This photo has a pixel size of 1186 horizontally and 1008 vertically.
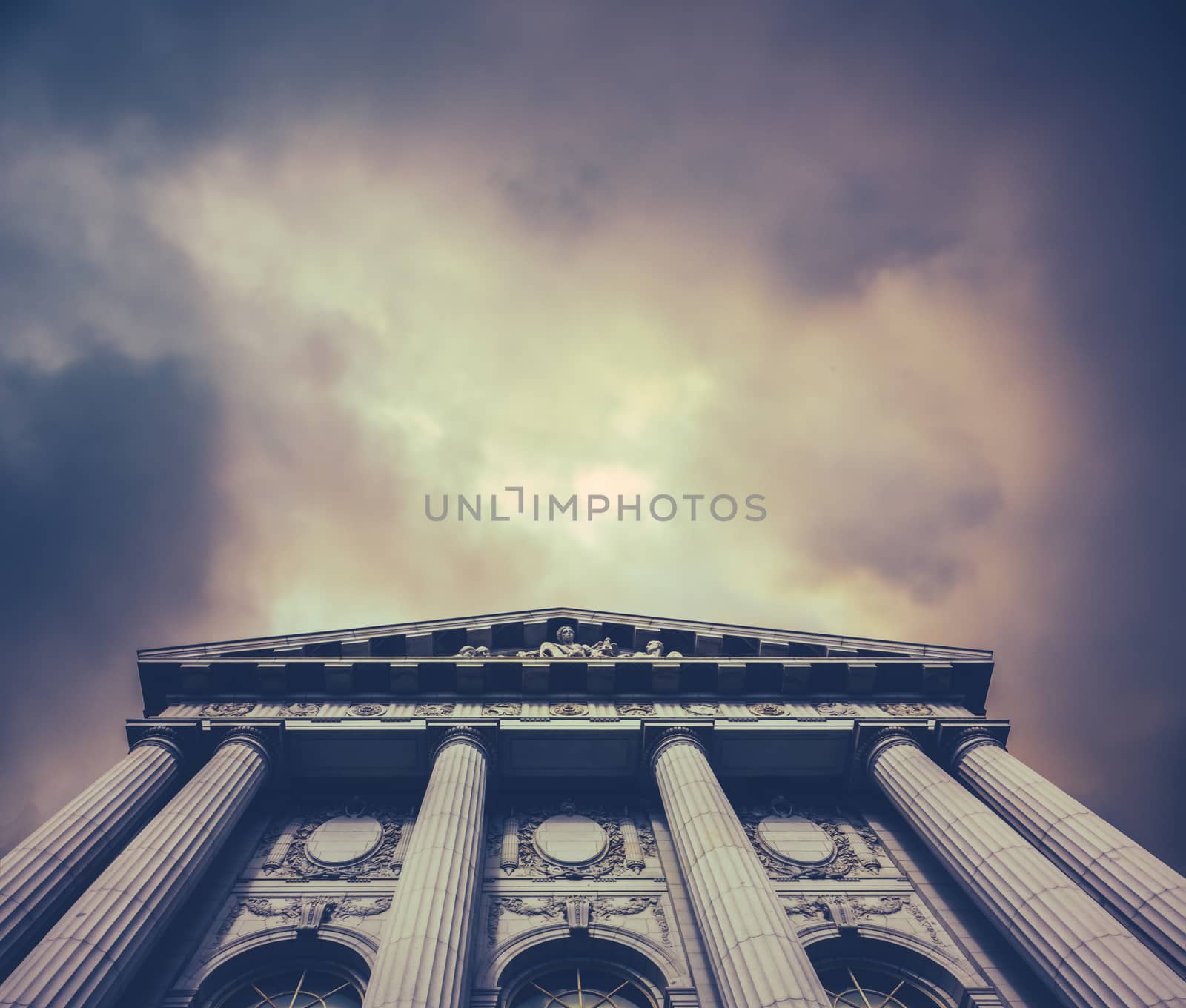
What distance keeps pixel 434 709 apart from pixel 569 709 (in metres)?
4.67

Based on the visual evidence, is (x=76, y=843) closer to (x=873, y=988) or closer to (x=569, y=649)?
(x=569, y=649)

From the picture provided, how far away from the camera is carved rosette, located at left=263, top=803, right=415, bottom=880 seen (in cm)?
2239

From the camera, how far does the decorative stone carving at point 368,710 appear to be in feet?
85.8

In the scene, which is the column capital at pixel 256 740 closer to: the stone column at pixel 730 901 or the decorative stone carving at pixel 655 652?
the stone column at pixel 730 901

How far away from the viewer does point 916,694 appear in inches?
1127

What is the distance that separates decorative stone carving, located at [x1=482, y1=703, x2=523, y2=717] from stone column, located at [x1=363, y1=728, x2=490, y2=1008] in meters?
1.87

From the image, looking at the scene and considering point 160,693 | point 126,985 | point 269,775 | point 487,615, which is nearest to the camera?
point 126,985

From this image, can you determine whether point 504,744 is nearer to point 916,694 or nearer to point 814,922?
point 814,922

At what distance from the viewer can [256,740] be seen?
2494 cm

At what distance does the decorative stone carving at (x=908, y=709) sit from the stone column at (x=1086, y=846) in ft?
5.72

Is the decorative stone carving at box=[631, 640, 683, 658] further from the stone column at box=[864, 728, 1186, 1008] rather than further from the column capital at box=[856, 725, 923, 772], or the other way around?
the stone column at box=[864, 728, 1186, 1008]

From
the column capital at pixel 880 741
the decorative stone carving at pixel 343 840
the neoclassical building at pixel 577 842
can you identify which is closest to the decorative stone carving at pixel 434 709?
the neoclassical building at pixel 577 842

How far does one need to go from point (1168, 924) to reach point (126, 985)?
2329 centimetres

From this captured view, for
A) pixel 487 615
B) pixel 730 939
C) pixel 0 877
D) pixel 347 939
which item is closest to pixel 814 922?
pixel 730 939
